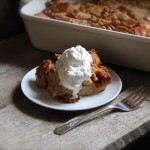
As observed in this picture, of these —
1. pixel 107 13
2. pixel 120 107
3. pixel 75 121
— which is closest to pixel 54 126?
pixel 75 121

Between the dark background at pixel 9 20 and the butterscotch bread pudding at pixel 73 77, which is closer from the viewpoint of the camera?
the butterscotch bread pudding at pixel 73 77

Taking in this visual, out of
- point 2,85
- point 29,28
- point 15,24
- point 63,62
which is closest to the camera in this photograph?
point 63,62

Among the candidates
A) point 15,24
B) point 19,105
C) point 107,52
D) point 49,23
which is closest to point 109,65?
point 107,52

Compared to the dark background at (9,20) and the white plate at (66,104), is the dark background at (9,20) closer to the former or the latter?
the dark background at (9,20)

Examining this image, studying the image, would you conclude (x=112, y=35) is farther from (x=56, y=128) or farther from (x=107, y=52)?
(x=56, y=128)

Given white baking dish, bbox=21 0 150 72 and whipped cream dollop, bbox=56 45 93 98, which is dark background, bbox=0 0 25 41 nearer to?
white baking dish, bbox=21 0 150 72

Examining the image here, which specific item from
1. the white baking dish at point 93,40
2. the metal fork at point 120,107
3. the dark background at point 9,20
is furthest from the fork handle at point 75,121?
the dark background at point 9,20

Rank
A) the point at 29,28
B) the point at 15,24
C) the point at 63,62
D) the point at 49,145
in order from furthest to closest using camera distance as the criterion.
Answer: the point at 15,24 < the point at 29,28 < the point at 63,62 < the point at 49,145
